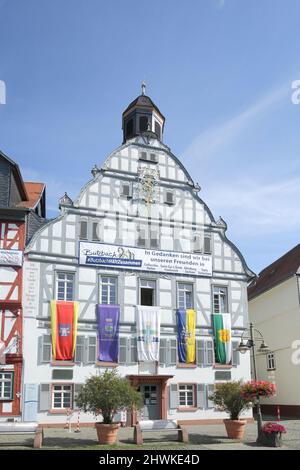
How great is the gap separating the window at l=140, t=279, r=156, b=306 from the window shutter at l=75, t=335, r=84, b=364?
4048 mm

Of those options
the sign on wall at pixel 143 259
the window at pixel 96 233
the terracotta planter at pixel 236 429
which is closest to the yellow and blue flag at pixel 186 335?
the sign on wall at pixel 143 259

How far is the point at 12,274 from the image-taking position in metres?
25.8

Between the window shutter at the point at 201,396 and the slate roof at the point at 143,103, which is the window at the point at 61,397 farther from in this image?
the slate roof at the point at 143,103

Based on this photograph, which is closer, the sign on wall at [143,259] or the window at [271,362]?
the sign on wall at [143,259]

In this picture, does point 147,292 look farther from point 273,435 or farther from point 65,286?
point 273,435

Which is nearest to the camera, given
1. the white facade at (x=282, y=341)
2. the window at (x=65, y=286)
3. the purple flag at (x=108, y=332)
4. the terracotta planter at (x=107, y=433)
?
the terracotta planter at (x=107, y=433)

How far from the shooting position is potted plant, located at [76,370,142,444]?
18297 millimetres

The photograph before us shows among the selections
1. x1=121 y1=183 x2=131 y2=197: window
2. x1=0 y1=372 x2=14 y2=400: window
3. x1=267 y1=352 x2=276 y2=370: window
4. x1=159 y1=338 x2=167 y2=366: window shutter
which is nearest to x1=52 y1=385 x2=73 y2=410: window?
x1=0 y1=372 x2=14 y2=400: window

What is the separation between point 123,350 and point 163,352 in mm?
2171

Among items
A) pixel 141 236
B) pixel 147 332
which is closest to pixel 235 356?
pixel 147 332

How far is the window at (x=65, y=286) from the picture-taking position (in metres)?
26.7

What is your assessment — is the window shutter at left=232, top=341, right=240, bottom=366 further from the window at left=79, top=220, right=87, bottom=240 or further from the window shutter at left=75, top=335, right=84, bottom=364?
the window at left=79, top=220, right=87, bottom=240

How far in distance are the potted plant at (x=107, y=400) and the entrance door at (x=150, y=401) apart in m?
8.20
